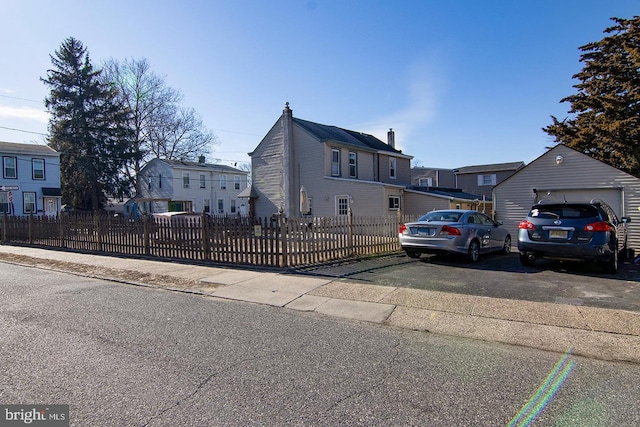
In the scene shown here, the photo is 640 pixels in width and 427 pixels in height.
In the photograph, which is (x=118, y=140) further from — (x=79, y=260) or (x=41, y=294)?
(x=41, y=294)

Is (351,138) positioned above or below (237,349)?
above

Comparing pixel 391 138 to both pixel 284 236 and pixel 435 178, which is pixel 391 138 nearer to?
pixel 435 178

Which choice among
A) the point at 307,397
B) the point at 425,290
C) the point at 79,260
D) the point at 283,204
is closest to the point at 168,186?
the point at 283,204

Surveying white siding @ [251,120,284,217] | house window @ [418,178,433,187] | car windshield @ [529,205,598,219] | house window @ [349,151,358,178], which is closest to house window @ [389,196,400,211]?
house window @ [349,151,358,178]

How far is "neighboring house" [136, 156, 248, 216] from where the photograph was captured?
1564 inches

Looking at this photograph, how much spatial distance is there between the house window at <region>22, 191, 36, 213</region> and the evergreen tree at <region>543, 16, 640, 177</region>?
4008 cm

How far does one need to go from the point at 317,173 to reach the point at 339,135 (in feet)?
14.6

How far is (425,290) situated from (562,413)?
417cm

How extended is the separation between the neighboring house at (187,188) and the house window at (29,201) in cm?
860

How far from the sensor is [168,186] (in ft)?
131

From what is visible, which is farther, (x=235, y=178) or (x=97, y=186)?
(x=235, y=178)

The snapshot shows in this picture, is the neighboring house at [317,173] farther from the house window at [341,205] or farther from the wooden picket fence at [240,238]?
the wooden picket fence at [240,238]

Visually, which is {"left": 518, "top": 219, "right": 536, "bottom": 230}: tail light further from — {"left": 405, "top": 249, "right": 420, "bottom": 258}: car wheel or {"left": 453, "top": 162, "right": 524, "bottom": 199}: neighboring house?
{"left": 453, "top": 162, "right": 524, "bottom": 199}: neighboring house

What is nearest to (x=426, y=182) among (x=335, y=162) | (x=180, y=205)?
(x=335, y=162)
